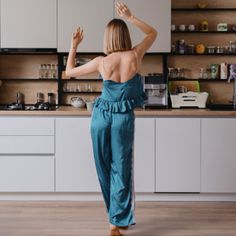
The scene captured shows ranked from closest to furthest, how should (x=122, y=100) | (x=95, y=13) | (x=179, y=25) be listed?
(x=122, y=100) → (x=95, y=13) → (x=179, y=25)

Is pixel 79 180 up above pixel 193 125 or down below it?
below

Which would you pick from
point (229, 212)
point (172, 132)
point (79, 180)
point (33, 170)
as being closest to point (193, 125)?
point (172, 132)

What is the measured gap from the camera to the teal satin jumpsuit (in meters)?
3.76

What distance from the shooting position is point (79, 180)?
4781mm

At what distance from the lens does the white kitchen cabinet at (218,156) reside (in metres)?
4.72

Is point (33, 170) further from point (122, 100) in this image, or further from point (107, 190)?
point (122, 100)

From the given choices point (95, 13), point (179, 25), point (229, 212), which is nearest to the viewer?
point (229, 212)

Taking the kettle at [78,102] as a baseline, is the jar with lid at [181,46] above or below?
above

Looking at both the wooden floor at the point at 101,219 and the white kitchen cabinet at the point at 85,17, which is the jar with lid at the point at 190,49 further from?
the wooden floor at the point at 101,219

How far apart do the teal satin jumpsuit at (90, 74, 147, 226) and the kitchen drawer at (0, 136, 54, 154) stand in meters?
0.99

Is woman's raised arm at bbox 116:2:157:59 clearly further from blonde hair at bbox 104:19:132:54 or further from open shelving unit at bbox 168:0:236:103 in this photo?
open shelving unit at bbox 168:0:236:103

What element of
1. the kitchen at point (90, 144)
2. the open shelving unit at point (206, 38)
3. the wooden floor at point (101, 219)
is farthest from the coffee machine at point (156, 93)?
the wooden floor at point (101, 219)

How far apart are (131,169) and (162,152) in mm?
944

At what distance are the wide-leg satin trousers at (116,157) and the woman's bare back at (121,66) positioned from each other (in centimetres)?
24
